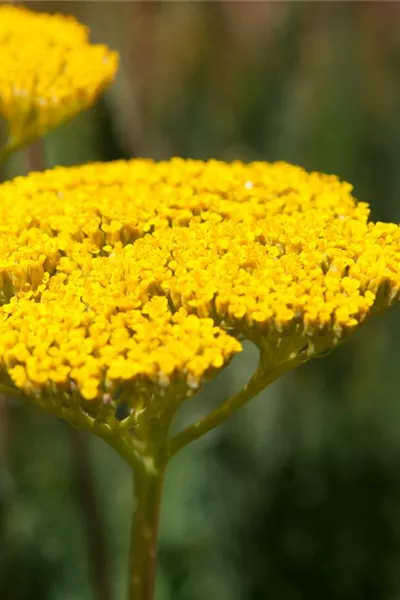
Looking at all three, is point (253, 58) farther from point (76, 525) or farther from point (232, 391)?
point (76, 525)

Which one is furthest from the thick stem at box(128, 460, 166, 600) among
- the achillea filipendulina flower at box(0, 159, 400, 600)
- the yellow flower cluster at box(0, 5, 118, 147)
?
the yellow flower cluster at box(0, 5, 118, 147)

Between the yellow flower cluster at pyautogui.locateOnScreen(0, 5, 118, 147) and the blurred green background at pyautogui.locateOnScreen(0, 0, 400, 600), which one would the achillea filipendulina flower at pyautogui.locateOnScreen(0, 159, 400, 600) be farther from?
the blurred green background at pyautogui.locateOnScreen(0, 0, 400, 600)

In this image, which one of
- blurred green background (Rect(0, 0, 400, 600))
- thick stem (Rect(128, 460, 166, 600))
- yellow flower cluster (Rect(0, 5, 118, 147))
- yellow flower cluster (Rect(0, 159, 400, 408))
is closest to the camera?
yellow flower cluster (Rect(0, 159, 400, 408))

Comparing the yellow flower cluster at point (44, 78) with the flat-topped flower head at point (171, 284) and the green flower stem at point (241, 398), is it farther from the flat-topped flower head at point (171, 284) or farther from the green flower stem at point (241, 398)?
the green flower stem at point (241, 398)

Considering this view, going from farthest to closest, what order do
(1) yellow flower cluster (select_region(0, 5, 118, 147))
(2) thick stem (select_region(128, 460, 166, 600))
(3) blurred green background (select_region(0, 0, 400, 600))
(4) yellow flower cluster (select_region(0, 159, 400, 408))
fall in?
(3) blurred green background (select_region(0, 0, 400, 600)), (1) yellow flower cluster (select_region(0, 5, 118, 147)), (2) thick stem (select_region(128, 460, 166, 600)), (4) yellow flower cluster (select_region(0, 159, 400, 408))

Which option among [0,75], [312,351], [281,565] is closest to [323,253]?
[312,351]

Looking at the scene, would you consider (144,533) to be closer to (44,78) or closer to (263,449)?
(44,78)

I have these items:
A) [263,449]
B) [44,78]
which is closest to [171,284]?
[44,78]
